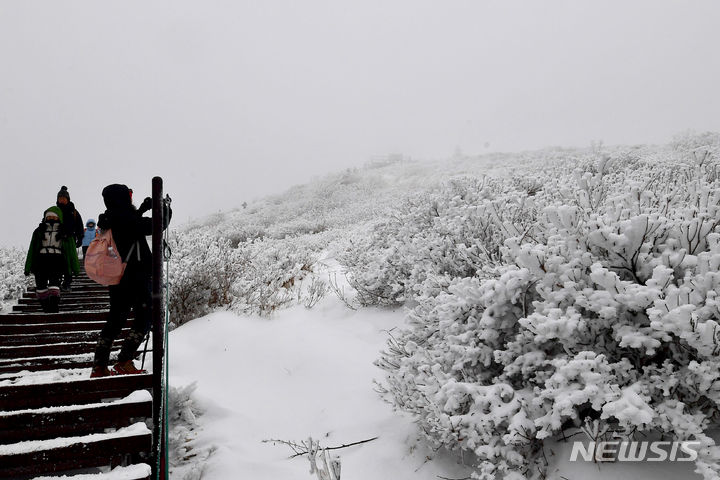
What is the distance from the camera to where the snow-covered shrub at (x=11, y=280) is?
7.91 m

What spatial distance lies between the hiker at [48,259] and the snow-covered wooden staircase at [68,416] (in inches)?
63.6

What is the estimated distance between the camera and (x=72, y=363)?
408 cm

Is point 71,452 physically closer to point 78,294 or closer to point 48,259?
point 48,259

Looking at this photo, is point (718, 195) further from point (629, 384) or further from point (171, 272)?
point (171, 272)

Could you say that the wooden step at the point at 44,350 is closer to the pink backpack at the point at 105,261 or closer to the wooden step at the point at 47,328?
the wooden step at the point at 47,328

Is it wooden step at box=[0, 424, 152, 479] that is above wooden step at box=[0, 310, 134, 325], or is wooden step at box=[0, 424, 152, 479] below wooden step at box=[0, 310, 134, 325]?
below

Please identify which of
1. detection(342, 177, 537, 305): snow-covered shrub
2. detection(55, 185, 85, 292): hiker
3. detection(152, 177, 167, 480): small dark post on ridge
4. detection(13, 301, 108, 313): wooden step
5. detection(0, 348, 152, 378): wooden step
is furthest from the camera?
detection(55, 185, 85, 292): hiker

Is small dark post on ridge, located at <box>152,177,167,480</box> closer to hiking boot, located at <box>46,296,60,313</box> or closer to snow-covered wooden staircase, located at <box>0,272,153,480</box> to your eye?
snow-covered wooden staircase, located at <box>0,272,153,480</box>

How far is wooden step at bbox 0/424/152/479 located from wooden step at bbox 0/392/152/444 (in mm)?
176

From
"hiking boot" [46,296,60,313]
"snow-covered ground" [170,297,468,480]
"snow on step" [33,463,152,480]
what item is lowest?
"snow-covered ground" [170,297,468,480]

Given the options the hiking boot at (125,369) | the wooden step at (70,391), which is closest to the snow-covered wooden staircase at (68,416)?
the wooden step at (70,391)

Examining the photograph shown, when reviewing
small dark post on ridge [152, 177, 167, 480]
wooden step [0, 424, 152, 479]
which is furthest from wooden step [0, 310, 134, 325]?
small dark post on ridge [152, 177, 167, 480]

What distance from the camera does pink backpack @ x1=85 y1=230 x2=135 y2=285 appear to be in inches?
140

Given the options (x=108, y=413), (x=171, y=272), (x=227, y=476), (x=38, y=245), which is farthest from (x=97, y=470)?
(x=38, y=245)
